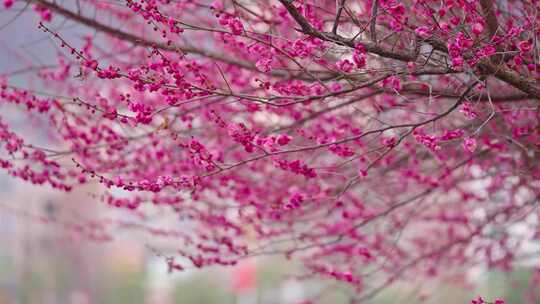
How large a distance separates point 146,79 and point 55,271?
39.5 feet

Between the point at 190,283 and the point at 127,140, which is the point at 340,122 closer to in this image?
the point at 127,140

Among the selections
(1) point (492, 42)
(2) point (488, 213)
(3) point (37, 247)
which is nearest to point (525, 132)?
(1) point (492, 42)

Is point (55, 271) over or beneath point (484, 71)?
over

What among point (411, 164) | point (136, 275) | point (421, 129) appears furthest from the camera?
point (136, 275)

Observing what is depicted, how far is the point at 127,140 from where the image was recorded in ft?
12.4

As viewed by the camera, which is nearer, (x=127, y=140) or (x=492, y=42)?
(x=492, y=42)

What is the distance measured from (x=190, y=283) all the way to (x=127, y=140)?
1192 centimetres

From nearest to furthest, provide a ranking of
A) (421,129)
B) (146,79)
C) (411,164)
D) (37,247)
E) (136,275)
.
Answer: (146,79)
(421,129)
(411,164)
(37,247)
(136,275)

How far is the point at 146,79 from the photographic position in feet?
8.57

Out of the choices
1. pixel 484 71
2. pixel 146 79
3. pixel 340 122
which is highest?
pixel 340 122

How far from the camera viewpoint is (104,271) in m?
14.6

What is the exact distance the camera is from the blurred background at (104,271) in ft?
41.4

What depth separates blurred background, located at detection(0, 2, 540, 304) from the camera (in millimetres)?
12633

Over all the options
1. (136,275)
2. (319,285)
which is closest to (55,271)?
(136,275)
